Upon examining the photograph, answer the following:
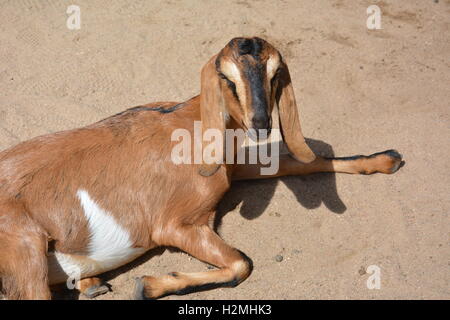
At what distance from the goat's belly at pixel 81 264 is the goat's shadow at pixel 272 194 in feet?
2.88

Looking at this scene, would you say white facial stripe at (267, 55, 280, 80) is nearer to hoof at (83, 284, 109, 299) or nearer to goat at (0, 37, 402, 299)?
goat at (0, 37, 402, 299)

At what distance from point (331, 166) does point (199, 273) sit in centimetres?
181

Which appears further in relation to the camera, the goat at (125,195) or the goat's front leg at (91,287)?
the goat's front leg at (91,287)

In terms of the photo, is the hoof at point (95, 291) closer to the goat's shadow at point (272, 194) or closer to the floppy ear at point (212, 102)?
the goat's shadow at point (272, 194)

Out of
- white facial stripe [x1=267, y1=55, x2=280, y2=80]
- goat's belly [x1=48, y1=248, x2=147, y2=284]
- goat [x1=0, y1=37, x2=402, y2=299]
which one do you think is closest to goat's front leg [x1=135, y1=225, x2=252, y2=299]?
goat [x1=0, y1=37, x2=402, y2=299]

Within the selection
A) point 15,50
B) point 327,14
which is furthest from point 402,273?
point 15,50

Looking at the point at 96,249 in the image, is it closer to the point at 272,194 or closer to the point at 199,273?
→ the point at 199,273

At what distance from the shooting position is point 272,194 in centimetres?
500

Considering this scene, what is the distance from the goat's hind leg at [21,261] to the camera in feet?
12.0

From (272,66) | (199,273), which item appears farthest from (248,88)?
(199,273)

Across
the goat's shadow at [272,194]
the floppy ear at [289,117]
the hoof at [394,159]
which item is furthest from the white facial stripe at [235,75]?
the hoof at [394,159]

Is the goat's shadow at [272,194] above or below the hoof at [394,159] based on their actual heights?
below

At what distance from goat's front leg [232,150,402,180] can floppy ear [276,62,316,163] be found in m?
1.18

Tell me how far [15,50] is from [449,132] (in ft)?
18.2
